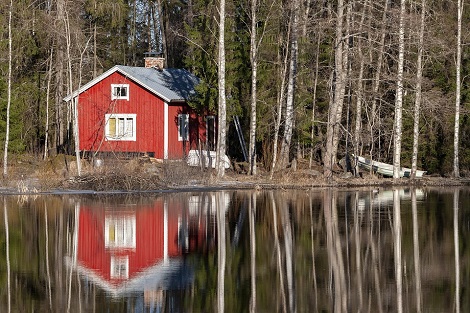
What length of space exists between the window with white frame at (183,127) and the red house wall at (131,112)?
273mm

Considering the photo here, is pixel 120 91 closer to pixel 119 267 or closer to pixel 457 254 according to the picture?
pixel 119 267

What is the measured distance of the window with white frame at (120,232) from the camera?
68.7 feet

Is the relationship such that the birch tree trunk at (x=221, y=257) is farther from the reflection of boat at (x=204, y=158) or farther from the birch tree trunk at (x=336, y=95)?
the reflection of boat at (x=204, y=158)

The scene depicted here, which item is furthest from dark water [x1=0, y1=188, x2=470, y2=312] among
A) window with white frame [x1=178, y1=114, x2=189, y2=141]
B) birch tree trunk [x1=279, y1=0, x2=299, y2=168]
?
window with white frame [x1=178, y1=114, x2=189, y2=141]

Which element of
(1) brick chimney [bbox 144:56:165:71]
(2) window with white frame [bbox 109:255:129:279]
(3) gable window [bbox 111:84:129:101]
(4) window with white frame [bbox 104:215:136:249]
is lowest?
(2) window with white frame [bbox 109:255:129:279]

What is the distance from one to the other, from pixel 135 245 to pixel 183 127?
103 feet

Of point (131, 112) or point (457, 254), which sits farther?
point (131, 112)

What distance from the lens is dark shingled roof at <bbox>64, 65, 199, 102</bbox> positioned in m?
51.3

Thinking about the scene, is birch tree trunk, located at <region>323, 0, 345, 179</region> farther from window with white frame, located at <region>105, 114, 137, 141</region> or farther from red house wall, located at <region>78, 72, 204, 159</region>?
Answer: window with white frame, located at <region>105, 114, 137, 141</region>

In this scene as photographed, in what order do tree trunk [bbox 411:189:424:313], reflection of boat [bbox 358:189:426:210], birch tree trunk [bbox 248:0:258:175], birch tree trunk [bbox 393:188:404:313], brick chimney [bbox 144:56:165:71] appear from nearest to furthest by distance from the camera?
tree trunk [bbox 411:189:424:313] → birch tree trunk [bbox 393:188:404:313] → reflection of boat [bbox 358:189:426:210] → birch tree trunk [bbox 248:0:258:175] → brick chimney [bbox 144:56:165:71]

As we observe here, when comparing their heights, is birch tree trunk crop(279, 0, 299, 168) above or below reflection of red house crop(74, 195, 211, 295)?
above

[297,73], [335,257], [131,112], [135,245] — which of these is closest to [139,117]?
[131,112]

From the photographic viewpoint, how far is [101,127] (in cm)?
5303

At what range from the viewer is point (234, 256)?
18469 mm
